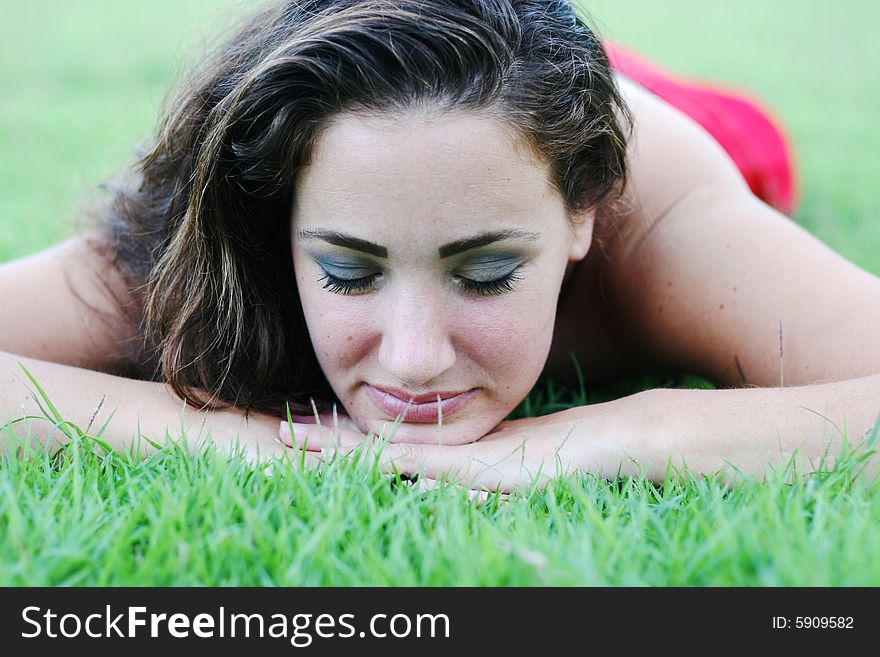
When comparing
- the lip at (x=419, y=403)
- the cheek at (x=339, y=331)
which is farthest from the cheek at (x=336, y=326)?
the lip at (x=419, y=403)

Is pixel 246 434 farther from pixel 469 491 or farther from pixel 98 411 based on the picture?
pixel 469 491

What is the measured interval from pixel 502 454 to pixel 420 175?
66 centimetres

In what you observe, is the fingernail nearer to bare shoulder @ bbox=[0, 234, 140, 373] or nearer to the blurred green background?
bare shoulder @ bbox=[0, 234, 140, 373]

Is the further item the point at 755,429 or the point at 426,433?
the point at 426,433

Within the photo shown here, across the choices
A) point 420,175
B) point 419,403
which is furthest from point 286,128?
point 419,403

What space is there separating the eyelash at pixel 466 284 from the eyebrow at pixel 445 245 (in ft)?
0.26

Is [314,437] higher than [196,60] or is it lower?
lower

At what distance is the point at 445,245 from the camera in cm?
227

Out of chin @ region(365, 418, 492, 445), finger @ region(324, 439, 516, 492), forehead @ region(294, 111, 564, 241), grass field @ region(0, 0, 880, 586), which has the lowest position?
grass field @ region(0, 0, 880, 586)

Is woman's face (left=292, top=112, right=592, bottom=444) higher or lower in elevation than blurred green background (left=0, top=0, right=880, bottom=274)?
lower

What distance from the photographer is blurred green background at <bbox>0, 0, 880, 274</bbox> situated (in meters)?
4.88

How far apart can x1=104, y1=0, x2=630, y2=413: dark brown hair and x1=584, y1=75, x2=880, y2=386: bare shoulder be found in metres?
0.31

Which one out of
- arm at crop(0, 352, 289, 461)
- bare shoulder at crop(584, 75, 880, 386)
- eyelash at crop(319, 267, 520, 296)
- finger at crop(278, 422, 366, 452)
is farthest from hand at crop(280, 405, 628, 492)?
bare shoulder at crop(584, 75, 880, 386)
